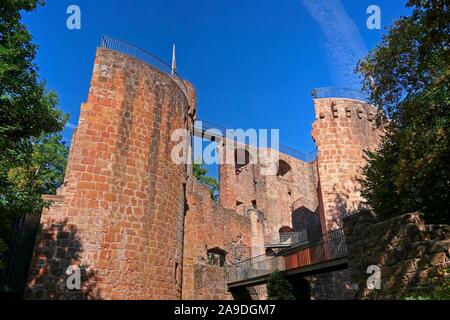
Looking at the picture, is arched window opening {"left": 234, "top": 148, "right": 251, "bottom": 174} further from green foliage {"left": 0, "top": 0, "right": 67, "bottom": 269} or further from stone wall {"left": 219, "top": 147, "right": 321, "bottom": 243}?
green foliage {"left": 0, "top": 0, "right": 67, "bottom": 269}

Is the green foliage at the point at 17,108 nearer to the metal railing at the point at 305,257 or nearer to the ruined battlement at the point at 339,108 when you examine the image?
the metal railing at the point at 305,257

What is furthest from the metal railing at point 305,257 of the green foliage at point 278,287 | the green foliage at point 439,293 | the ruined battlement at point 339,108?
the ruined battlement at point 339,108

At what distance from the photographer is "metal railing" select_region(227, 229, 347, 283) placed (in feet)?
45.6

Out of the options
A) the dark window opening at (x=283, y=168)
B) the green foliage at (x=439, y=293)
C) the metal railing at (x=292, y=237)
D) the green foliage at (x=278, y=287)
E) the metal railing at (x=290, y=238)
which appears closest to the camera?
the green foliage at (x=439, y=293)

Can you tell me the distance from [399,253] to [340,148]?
11738mm

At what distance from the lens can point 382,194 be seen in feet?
40.5

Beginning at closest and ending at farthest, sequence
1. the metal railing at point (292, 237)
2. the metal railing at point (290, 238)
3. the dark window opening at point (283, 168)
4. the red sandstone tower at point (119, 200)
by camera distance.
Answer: the red sandstone tower at point (119, 200) → the metal railing at point (290, 238) → the metal railing at point (292, 237) → the dark window opening at point (283, 168)

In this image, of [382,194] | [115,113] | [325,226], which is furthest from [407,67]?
[115,113]

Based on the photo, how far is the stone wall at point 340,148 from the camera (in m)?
17.8

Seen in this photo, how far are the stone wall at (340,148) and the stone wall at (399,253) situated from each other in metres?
8.40

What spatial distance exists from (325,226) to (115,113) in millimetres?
11065

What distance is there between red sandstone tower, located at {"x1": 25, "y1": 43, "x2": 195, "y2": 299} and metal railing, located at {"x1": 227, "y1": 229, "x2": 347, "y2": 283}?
18.1 feet

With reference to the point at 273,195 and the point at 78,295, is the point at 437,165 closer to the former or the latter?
the point at 78,295

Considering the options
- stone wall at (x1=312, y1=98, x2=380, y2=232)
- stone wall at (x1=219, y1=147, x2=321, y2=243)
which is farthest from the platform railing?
stone wall at (x1=219, y1=147, x2=321, y2=243)
